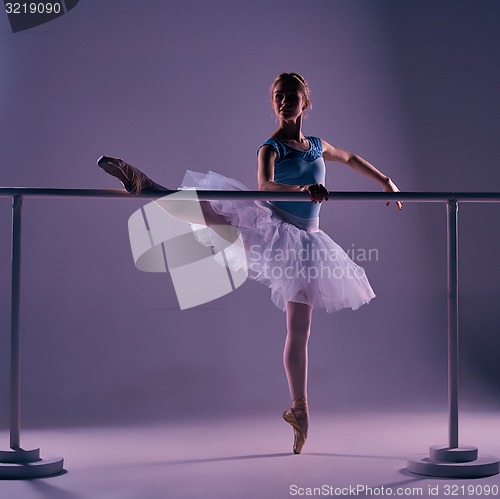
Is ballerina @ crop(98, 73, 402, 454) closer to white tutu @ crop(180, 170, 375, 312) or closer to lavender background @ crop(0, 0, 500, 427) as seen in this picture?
white tutu @ crop(180, 170, 375, 312)

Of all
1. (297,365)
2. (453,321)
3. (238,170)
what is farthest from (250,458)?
(238,170)

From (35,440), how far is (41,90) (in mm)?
1630

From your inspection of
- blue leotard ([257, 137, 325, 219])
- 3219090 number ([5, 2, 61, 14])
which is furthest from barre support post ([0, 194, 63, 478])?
3219090 number ([5, 2, 61, 14])

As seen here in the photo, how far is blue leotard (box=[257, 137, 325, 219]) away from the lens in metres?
3.02

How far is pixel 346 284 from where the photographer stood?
9.74 ft

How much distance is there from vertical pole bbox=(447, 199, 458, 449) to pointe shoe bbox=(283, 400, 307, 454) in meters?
0.48

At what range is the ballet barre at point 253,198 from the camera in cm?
260

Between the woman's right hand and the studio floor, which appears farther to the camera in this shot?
the woman's right hand

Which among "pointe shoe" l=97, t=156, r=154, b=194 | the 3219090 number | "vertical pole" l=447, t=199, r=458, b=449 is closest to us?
"pointe shoe" l=97, t=156, r=154, b=194

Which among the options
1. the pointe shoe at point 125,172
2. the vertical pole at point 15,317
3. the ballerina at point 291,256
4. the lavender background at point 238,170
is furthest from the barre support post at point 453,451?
the vertical pole at point 15,317

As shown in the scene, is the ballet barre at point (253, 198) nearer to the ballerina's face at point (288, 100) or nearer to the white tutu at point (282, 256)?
the white tutu at point (282, 256)

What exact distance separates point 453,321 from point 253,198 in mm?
680

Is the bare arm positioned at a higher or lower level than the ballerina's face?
lower

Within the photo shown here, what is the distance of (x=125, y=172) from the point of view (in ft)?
8.51
